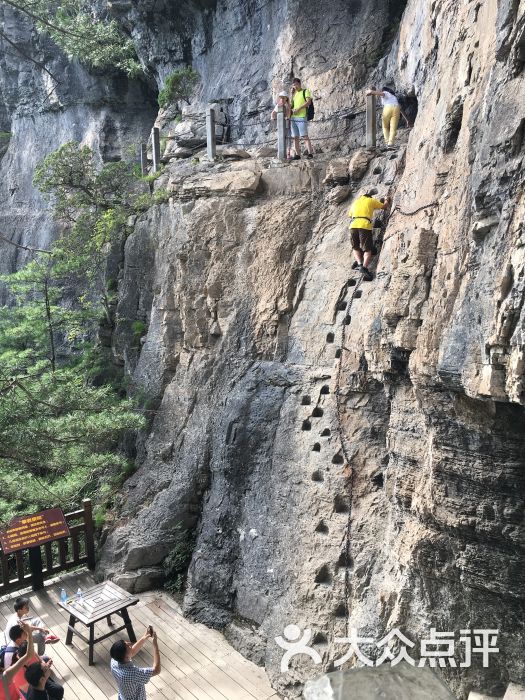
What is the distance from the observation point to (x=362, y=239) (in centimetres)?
790

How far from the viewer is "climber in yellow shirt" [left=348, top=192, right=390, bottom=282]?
25.5ft

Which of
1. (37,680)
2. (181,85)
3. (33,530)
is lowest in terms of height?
(37,680)

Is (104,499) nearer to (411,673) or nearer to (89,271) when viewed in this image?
(89,271)

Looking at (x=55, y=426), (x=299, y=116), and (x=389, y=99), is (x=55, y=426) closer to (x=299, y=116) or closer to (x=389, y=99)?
(x=299, y=116)

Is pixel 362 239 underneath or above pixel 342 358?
above

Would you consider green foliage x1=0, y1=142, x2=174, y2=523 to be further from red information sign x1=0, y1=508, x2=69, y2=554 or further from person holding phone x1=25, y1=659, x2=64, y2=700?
person holding phone x1=25, y1=659, x2=64, y2=700

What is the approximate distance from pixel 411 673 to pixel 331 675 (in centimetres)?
51

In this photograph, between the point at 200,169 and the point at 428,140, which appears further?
the point at 200,169

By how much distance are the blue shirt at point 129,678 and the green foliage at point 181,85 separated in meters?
13.7

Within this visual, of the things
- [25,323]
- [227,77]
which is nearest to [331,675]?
[227,77]

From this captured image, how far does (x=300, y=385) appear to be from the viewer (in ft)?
26.7

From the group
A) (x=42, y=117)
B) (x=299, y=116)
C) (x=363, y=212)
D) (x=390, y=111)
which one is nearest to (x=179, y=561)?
(x=363, y=212)

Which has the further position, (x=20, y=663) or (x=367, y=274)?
(x=367, y=274)

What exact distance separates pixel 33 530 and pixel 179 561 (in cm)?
228
